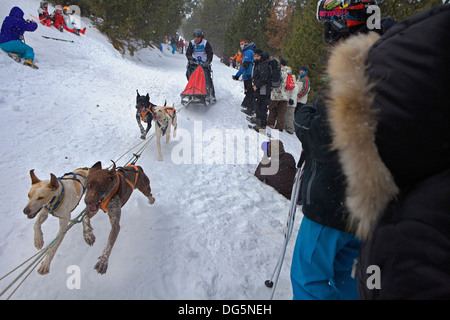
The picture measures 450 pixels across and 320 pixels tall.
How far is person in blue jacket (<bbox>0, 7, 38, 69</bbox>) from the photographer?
6383 millimetres

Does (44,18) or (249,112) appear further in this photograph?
(44,18)

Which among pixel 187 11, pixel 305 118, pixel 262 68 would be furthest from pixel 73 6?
pixel 305 118

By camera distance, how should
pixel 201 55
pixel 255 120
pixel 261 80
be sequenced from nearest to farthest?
pixel 261 80 < pixel 255 120 < pixel 201 55

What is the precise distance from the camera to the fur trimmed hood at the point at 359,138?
73cm

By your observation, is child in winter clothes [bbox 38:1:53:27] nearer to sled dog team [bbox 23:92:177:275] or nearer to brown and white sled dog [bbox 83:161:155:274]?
sled dog team [bbox 23:92:177:275]

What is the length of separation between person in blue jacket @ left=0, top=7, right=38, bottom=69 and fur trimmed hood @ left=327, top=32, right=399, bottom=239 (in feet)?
28.2

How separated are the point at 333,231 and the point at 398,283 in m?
0.68

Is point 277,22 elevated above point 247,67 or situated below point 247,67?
above

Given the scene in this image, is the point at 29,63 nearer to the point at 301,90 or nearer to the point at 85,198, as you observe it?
→ the point at 85,198

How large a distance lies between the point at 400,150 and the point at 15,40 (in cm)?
918

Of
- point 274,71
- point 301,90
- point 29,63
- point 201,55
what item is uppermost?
point 201,55

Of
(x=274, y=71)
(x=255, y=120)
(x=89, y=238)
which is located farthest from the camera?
(x=255, y=120)

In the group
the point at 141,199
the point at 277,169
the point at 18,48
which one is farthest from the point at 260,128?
the point at 18,48

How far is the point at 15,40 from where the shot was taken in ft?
21.2
